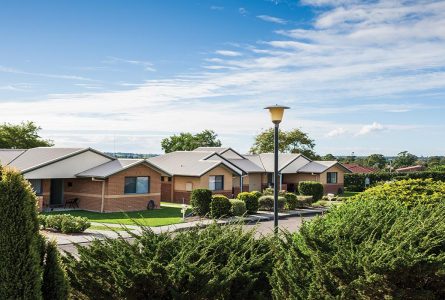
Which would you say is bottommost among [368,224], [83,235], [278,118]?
[83,235]

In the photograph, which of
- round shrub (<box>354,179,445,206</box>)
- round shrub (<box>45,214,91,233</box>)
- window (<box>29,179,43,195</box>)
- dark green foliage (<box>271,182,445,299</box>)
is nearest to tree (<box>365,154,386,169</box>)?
window (<box>29,179,43,195</box>)

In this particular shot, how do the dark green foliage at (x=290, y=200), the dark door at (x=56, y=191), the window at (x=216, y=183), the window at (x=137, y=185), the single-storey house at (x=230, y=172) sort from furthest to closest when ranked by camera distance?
1. the window at (x=216, y=183)
2. the single-storey house at (x=230, y=172)
3. the dark green foliage at (x=290, y=200)
4. the dark door at (x=56, y=191)
5. the window at (x=137, y=185)

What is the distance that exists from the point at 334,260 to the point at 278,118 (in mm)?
8454

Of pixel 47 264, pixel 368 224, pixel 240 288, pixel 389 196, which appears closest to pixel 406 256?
pixel 368 224

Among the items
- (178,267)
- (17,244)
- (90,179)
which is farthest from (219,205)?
(17,244)

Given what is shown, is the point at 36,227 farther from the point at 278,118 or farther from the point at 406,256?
the point at 278,118

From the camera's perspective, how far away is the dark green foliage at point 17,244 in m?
6.23

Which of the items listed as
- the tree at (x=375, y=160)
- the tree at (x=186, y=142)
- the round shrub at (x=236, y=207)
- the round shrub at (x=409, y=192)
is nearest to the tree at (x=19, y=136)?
the tree at (x=186, y=142)

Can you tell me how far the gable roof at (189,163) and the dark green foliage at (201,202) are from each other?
730cm

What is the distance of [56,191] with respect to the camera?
3650 cm

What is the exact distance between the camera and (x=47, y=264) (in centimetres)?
692

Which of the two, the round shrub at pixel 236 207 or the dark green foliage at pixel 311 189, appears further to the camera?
the dark green foliage at pixel 311 189

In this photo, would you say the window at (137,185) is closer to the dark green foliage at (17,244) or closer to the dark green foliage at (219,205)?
the dark green foliage at (219,205)

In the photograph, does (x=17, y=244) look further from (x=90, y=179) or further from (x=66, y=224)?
(x=90, y=179)
